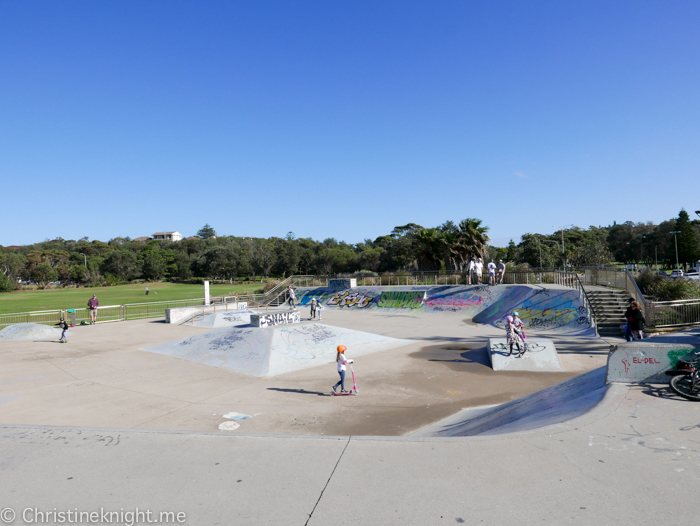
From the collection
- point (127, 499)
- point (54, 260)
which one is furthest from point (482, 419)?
point (54, 260)

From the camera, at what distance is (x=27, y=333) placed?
22812mm

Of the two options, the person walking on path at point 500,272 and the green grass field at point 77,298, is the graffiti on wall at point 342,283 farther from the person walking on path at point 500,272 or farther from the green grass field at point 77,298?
the person walking on path at point 500,272

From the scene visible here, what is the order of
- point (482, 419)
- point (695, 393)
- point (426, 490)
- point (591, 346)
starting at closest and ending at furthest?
point (426, 490)
point (695, 393)
point (482, 419)
point (591, 346)

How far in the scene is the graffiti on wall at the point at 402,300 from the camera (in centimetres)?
3192

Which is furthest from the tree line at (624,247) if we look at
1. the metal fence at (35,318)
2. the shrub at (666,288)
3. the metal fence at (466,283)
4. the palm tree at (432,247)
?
the metal fence at (35,318)

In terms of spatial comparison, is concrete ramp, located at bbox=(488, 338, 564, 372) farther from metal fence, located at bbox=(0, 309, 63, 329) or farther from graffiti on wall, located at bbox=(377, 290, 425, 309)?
metal fence, located at bbox=(0, 309, 63, 329)

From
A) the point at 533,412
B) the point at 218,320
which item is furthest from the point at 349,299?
the point at 533,412

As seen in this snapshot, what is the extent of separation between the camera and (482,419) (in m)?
8.27

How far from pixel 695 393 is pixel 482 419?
359 cm

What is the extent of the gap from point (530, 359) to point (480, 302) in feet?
49.9

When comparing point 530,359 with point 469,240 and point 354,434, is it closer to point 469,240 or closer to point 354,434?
point 354,434

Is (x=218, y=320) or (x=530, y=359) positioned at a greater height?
(x=218, y=320)

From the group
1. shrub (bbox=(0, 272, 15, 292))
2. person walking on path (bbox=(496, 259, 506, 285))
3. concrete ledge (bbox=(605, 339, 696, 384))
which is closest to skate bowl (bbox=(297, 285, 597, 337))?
person walking on path (bbox=(496, 259, 506, 285))

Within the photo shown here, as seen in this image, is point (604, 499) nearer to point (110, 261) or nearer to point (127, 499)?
point (127, 499)
